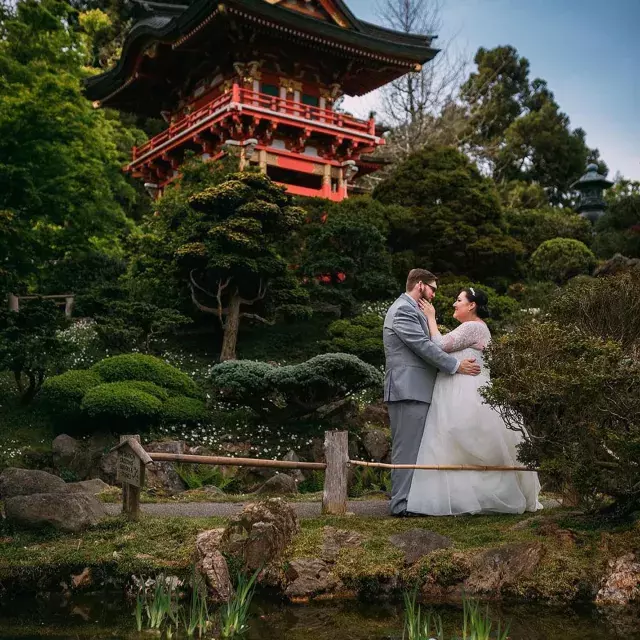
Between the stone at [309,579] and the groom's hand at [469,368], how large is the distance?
1.93m

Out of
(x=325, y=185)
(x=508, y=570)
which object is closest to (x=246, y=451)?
(x=508, y=570)

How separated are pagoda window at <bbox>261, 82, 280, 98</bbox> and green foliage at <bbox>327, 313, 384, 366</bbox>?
28.6ft

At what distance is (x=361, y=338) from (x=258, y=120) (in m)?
7.90

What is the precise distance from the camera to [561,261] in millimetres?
19109

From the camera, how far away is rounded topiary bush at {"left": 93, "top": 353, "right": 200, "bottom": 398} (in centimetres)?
1211

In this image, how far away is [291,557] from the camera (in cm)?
555

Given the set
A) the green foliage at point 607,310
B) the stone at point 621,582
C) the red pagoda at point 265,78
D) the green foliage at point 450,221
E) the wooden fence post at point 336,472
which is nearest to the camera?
the stone at point 621,582

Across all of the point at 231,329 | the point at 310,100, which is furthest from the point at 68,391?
the point at 310,100

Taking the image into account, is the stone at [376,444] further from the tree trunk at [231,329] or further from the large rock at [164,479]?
the tree trunk at [231,329]

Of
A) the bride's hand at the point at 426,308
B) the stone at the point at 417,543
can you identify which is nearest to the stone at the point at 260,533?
the stone at the point at 417,543

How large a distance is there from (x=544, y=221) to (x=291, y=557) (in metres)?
18.5

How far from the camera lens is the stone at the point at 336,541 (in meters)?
5.62

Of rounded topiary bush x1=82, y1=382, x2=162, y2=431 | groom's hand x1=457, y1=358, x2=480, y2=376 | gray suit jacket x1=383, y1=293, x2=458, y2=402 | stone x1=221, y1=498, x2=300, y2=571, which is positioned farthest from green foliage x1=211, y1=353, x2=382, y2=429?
stone x1=221, y1=498, x2=300, y2=571

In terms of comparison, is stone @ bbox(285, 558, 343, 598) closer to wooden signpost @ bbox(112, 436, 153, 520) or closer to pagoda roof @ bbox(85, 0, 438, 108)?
wooden signpost @ bbox(112, 436, 153, 520)
